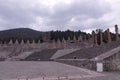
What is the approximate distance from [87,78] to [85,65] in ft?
33.0

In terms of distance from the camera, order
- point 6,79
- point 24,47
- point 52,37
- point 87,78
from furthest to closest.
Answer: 1. point 52,37
2. point 24,47
3. point 87,78
4. point 6,79

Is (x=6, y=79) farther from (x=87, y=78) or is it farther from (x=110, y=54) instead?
(x=110, y=54)

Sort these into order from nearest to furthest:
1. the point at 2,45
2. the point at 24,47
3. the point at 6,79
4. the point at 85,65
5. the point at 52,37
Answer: the point at 6,79 → the point at 85,65 → the point at 24,47 → the point at 2,45 → the point at 52,37

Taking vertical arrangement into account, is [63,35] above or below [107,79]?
above

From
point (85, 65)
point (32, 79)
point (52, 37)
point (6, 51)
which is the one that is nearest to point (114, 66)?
point (85, 65)

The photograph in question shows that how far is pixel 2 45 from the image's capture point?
9231cm

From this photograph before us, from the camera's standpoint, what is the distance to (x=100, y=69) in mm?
20922

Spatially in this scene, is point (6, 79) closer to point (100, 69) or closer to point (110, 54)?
point (100, 69)

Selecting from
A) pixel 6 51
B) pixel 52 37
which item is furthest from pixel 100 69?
pixel 52 37

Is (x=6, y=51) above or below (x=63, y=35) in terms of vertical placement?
below

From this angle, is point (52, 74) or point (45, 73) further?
point (45, 73)

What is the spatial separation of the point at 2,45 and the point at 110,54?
74.8 metres

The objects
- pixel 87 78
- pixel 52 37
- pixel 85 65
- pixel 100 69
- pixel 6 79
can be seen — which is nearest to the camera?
pixel 6 79

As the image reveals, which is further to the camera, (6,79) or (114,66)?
(114,66)
